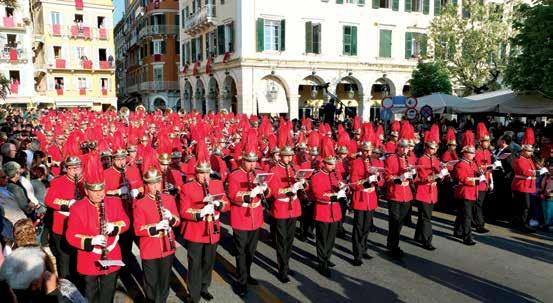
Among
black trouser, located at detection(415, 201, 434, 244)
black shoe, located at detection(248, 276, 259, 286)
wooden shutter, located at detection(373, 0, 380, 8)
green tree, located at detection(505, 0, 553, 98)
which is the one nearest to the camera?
black shoe, located at detection(248, 276, 259, 286)

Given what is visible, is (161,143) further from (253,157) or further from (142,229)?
(142,229)

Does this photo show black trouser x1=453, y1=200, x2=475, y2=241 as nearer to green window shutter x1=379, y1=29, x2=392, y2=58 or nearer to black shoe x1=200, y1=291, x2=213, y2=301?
black shoe x1=200, y1=291, x2=213, y2=301

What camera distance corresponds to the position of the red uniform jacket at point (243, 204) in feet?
22.4

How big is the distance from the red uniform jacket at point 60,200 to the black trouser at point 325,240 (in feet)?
12.0

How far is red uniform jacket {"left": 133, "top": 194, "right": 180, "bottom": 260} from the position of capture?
18.3 feet

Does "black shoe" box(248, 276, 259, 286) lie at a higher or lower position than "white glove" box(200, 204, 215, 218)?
lower

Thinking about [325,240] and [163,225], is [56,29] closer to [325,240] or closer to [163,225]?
[325,240]

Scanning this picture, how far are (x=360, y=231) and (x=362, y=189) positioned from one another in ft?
2.36

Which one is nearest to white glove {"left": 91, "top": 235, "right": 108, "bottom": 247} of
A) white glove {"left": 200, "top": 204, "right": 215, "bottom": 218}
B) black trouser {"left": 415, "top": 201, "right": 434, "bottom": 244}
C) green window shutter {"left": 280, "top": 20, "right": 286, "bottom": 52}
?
white glove {"left": 200, "top": 204, "right": 215, "bottom": 218}

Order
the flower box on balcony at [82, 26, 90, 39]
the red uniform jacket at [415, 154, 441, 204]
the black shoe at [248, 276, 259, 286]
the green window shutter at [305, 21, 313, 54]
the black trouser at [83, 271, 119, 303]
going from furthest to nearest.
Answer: the flower box on balcony at [82, 26, 90, 39], the green window shutter at [305, 21, 313, 54], the red uniform jacket at [415, 154, 441, 204], the black shoe at [248, 276, 259, 286], the black trouser at [83, 271, 119, 303]

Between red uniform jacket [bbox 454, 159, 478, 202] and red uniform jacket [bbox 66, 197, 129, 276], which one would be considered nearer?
red uniform jacket [bbox 66, 197, 129, 276]

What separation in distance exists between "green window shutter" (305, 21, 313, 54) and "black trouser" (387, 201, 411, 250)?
22582 mm

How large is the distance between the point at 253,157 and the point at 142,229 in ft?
7.18

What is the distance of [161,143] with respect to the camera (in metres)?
10.2
